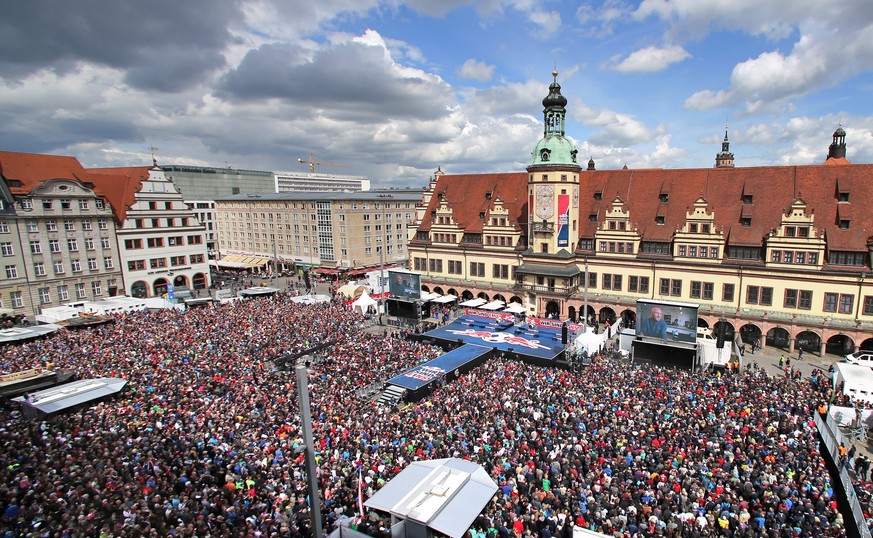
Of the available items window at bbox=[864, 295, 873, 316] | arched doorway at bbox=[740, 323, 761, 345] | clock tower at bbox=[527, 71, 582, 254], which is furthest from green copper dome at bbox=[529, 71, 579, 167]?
window at bbox=[864, 295, 873, 316]

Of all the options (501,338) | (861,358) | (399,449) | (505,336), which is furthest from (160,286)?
(861,358)

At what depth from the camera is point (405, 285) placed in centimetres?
4634

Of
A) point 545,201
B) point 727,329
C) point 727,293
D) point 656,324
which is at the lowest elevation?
point 727,329

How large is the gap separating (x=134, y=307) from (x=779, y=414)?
2033 inches

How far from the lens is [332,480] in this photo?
1734cm

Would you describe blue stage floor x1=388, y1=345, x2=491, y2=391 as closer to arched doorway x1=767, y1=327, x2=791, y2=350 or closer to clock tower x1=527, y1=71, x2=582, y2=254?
clock tower x1=527, y1=71, x2=582, y2=254

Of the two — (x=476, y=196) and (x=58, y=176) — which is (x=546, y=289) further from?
(x=58, y=176)

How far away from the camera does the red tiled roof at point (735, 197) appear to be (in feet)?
119

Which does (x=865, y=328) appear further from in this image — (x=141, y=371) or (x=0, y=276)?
(x=0, y=276)

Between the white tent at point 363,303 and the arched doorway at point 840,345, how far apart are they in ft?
130

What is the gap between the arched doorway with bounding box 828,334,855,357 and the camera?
35.6 meters

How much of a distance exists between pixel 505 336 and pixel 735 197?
23959 millimetres

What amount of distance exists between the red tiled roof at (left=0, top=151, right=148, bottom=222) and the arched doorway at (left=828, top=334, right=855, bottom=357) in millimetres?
70945

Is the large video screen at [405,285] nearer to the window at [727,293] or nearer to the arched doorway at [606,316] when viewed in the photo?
the arched doorway at [606,316]
